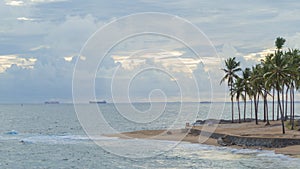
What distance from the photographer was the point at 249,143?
6475 cm

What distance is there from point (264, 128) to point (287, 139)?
20.4 metres

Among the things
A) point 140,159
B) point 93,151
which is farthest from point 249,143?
point 93,151

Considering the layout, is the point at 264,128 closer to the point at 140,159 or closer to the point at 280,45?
the point at 280,45

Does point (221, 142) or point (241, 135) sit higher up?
point (241, 135)

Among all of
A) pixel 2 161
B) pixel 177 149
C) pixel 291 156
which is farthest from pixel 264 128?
pixel 2 161

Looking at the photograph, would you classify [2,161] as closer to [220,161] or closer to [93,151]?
[93,151]

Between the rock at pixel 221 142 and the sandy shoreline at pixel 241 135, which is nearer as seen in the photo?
the sandy shoreline at pixel 241 135

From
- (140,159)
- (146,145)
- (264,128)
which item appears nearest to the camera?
(140,159)

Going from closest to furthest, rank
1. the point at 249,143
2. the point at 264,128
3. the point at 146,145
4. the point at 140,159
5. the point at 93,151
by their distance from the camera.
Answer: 1. the point at 140,159
2. the point at 249,143
3. the point at 93,151
4. the point at 146,145
5. the point at 264,128

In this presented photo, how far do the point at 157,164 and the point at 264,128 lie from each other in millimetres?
31725

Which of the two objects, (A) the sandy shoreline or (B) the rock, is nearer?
(A) the sandy shoreline

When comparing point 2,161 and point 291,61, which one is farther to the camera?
point 291,61

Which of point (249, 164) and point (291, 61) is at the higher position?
point (291, 61)

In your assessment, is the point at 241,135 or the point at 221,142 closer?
the point at 221,142
